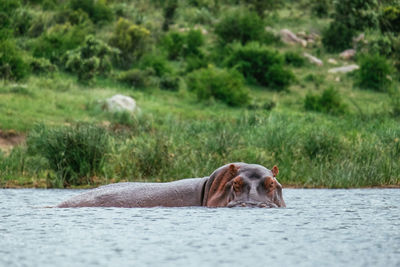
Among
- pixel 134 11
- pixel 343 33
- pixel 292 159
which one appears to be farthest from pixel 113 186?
Answer: pixel 134 11

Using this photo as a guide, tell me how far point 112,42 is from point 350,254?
25.7 metres

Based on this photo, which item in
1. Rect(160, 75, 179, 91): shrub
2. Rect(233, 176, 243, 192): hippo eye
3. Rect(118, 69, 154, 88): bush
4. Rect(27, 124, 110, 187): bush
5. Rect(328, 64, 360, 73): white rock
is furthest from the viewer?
Rect(328, 64, 360, 73): white rock

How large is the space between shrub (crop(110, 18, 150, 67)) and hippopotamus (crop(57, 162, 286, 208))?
2283 centimetres

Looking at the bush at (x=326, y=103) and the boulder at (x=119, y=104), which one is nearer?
the boulder at (x=119, y=104)

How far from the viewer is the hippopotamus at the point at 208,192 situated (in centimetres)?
473

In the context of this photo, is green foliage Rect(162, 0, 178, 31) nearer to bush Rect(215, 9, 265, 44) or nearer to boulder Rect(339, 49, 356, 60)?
bush Rect(215, 9, 265, 44)

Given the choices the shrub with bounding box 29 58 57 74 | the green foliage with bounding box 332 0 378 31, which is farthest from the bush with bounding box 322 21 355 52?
the shrub with bounding box 29 58 57 74

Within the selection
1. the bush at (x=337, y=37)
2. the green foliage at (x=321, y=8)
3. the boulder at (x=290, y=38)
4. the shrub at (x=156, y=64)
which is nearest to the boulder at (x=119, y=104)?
the shrub at (x=156, y=64)

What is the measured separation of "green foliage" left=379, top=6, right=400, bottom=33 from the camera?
113 ft

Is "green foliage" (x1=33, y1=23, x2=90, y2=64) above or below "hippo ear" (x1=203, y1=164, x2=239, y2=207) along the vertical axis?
above

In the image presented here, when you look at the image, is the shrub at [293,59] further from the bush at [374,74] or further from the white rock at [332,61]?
the bush at [374,74]

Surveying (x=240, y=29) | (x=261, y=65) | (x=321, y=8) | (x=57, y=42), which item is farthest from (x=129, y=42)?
(x=321, y=8)

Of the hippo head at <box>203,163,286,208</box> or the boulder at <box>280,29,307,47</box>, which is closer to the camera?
the hippo head at <box>203,163,286,208</box>

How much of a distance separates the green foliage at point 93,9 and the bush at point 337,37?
1155cm
